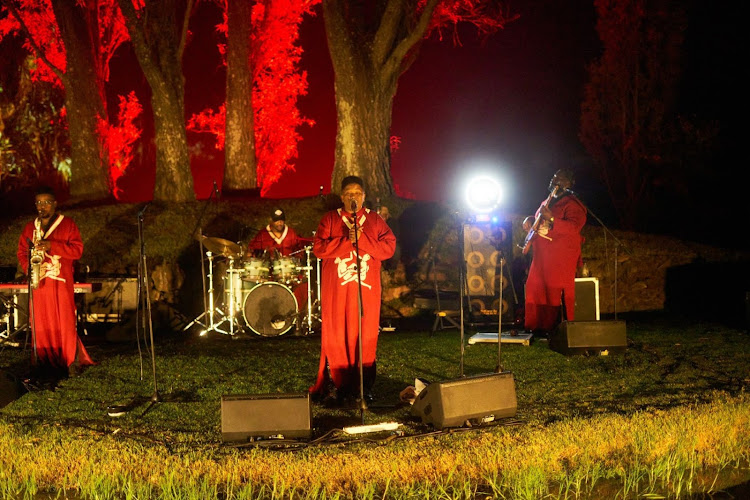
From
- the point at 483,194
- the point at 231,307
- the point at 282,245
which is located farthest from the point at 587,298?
the point at 231,307

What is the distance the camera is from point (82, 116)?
63.3 ft

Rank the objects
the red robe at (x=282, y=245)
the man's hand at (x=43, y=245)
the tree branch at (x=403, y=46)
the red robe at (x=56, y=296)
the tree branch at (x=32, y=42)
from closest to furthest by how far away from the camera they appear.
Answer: the man's hand at (x=43, y=245)
the red robe at (x=56, y=296)
the red robe at (x=282, y=245)
the tree branch at (x=403, y=46)
the tree branch at (x=32, y=42)

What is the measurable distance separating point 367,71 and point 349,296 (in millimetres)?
10051

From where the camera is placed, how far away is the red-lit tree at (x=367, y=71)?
1623 centimetres

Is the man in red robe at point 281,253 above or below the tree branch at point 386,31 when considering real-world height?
below

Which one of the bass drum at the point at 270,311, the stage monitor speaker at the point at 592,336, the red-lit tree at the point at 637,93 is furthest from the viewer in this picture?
the red-lit tree at the point at 637,93

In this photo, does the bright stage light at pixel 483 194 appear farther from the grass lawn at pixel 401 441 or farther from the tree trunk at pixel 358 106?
the grass lawn at pixel 401 441

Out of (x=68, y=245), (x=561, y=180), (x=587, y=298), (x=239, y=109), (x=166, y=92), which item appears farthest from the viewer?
(x=239, y=109)

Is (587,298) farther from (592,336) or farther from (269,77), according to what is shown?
(269,77)

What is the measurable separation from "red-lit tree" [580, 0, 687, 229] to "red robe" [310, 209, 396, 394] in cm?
1596

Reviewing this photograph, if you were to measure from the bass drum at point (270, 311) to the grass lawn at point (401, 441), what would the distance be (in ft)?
10.4

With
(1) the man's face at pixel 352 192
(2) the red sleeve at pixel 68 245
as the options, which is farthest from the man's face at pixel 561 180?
(2) the red sleeve at pixel 68 245

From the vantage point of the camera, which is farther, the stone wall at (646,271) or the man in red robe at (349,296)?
the stone wall at (646,271)

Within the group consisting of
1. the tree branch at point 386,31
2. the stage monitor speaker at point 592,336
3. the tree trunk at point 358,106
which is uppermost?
the tree branch at point 386,31
